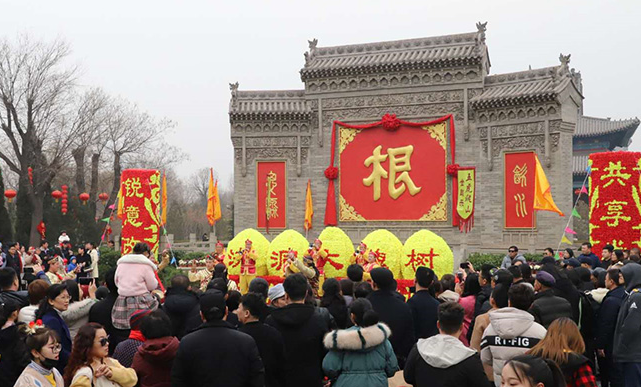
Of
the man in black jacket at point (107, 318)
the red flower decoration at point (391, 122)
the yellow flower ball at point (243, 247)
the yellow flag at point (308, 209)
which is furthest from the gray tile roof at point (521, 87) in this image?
the man in black jacket at point (107, 318)

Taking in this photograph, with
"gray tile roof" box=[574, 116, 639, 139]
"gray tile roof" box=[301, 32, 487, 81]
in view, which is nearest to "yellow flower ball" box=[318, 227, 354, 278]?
"gray tile roof" box=[301, 32, 487, 81]

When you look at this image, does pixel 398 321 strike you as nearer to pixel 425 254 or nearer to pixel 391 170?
pixel 425 254

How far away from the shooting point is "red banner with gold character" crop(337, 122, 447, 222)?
1952 cm

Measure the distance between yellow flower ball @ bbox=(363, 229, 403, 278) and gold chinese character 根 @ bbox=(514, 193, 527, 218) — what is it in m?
7.87

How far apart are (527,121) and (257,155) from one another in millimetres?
9277

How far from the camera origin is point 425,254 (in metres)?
11.5

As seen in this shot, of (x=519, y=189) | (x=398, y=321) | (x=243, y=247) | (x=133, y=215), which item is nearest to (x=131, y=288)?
(x=398, y=321)

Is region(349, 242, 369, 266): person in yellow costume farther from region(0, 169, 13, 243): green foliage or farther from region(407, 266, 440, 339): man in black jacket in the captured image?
region(0, 169, 13, 243): green foliage

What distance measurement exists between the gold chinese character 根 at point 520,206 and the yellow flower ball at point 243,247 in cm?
934

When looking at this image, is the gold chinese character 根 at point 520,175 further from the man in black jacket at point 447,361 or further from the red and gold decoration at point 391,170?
the man in black jacket at point 447,361

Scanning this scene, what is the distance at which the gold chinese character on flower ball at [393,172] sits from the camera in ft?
64.6

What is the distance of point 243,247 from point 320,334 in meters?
7.80

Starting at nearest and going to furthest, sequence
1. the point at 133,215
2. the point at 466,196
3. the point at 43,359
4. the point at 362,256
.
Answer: the point at 43,359 → the point at 362,256 → the point at 133,215 → the point at 466,196

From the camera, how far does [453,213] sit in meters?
19.2
